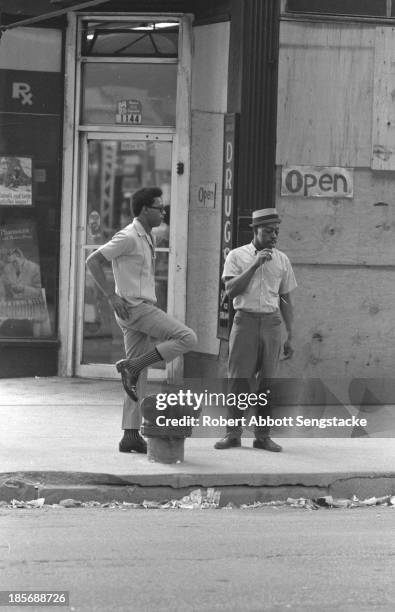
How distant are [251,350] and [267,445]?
742 millimetres

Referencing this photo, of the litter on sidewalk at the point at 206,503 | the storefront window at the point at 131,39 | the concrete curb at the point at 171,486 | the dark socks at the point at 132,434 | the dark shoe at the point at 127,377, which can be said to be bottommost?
the litter on sidewalk at the point at 206,503

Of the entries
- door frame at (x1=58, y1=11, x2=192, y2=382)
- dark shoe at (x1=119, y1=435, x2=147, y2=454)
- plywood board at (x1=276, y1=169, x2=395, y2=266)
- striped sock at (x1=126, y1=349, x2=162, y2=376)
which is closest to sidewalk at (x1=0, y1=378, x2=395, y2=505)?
dark shoe at (x1=119, y1=435, x2=147, y2=454)

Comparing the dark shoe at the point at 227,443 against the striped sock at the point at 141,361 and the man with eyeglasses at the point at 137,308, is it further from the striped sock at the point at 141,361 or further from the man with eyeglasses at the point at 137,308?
the striped sock at the point at 141,361

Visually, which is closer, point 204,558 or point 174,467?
point 204,558

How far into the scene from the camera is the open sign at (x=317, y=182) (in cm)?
1152

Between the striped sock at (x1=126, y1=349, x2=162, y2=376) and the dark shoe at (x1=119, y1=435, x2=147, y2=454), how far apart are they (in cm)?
53

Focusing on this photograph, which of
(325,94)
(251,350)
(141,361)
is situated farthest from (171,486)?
(325,94)

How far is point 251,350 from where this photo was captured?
936 cm

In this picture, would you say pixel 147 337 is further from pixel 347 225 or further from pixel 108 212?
pixel 108 212

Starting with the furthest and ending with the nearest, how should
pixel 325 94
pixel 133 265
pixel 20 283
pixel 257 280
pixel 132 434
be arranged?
1. pixel 20 283
2. pixel 325 94
3. pixel 257 280
4. pixel 132 434
5. pixel 133 265

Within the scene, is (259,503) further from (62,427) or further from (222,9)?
(222,9)

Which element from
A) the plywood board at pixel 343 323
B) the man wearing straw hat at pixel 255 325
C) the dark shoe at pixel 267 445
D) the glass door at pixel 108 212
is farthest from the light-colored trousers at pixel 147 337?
the glass door at pixel 108 212

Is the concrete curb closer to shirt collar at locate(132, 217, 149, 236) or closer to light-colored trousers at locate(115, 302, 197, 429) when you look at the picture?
Result: light-colored trousers at locate(115, 302, 197, 429)

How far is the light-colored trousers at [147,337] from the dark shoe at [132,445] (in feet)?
0.31
